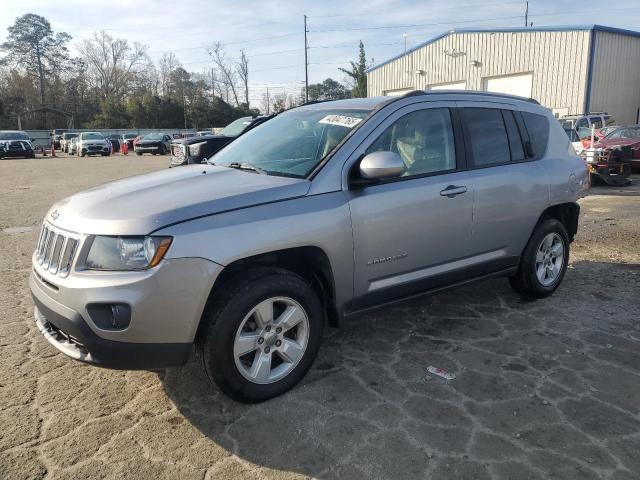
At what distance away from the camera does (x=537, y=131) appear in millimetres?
4695

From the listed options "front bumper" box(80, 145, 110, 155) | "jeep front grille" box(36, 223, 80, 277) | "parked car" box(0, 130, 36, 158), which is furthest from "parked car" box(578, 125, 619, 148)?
"parked car" box(0, 130, 36, 158)

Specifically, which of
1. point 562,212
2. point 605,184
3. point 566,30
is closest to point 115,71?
point 566,30

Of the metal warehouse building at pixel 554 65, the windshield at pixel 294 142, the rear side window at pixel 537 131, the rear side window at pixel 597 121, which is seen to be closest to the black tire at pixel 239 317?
the windshield at pixel 294 142

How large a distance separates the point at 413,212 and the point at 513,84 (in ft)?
84.1

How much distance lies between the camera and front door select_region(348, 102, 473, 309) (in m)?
3.33

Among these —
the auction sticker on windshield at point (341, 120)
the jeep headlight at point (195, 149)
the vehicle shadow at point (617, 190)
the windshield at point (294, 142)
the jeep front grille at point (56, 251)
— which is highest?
the auction sticker on windshield at point (341, 120)

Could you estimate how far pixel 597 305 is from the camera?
470 cm

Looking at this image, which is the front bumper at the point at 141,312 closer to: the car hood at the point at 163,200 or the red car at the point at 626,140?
the car hood at the point at 163,200

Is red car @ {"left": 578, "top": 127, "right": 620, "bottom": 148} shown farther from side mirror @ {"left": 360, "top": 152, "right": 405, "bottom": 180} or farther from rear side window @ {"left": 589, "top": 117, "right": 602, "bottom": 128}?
side mirror @ {"left": 360, "top": 152, "right": 405, "bottom": 180}

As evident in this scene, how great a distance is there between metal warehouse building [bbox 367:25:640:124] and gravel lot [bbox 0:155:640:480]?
2251 centimetres

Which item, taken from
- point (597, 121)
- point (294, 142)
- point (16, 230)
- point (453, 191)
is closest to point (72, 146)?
point (16, 230)

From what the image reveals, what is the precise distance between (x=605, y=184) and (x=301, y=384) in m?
12.8

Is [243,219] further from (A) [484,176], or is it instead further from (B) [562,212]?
(B) [562,212]

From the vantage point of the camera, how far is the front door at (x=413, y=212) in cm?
333
